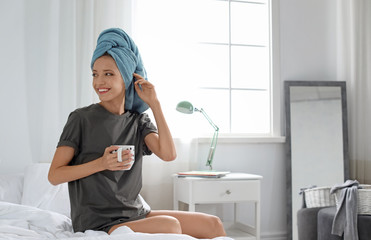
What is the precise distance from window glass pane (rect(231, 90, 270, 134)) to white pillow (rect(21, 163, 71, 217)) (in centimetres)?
A: 156

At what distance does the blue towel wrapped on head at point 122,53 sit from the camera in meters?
1.55

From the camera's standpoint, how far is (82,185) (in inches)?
59.4

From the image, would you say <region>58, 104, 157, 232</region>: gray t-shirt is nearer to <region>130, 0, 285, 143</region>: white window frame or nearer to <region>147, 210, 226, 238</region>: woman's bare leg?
<region>147, 210, 226, 238</region>: woman's bare leg

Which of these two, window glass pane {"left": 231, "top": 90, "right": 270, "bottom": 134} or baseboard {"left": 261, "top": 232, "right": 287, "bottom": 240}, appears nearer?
baseboard {"left": 261, "top": 232, "right": 287, "bottom": 240}

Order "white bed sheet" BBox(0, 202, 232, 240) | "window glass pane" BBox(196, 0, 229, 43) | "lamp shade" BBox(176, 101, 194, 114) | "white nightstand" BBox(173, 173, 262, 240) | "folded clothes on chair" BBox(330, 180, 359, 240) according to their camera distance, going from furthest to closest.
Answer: "window glass pane" BBox(196, 0, 229, 43) < "lamp shade" BBox(176, 101, 194, 114) < "white nightstand" BBox(173, 173, 262, 240) < "folded clothes on chair" BBox(330, 180, 359, 240) < "white bed sheet" BBox(0, 202, 232, 240)

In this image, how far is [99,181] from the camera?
1502 mm

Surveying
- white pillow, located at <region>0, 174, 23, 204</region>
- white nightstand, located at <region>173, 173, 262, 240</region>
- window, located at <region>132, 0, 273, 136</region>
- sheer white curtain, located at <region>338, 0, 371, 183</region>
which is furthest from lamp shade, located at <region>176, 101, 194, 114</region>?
sheer white curtain, located at <region>338, 0, 371, 183</region>

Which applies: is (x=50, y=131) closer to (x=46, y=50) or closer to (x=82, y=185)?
(x=46, y=50)

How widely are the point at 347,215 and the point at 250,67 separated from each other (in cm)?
147

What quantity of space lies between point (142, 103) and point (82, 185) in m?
0.39

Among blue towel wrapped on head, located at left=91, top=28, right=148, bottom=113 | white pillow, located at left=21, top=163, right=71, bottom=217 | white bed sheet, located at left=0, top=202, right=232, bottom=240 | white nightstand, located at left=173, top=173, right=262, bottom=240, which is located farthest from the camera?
white nightstand, located at left=173, top=173, right=262, bottom=240

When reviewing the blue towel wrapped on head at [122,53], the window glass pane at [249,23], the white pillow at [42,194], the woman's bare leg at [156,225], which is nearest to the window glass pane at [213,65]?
the window glass pane at [249,23]

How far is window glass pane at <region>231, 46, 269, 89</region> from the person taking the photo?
3.64 m

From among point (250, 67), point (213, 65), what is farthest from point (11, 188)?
point (250, 67)
